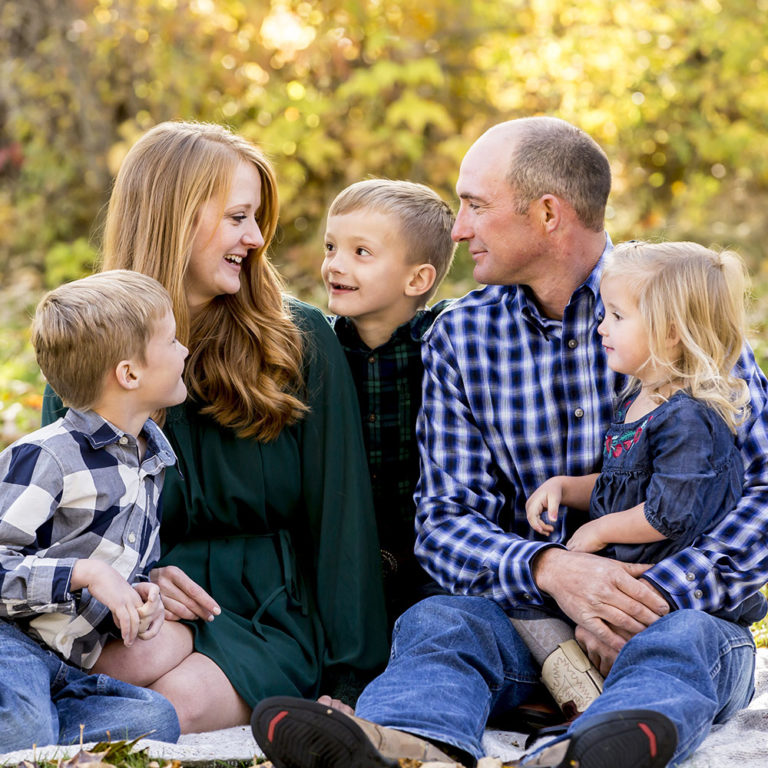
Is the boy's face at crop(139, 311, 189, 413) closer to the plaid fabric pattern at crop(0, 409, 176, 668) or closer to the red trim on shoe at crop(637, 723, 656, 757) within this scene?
the plaid fabric pattern at crop(0, 409, 176, 668)

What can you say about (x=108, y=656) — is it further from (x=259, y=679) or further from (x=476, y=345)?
(x=476, y=345)

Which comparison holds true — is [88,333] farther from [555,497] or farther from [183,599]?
[555,497]

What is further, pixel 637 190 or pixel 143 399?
pixel 637 190

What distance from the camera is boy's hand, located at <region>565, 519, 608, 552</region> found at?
2795 mm

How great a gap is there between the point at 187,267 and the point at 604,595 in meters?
1.48

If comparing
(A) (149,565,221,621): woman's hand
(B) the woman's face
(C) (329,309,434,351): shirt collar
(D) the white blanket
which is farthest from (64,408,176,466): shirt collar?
Answer: (C) (329,309,434,351): shirt collar

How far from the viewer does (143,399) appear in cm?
274

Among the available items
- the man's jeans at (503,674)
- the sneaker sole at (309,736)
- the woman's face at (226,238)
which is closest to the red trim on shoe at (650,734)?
the man's jeans at (503,674)

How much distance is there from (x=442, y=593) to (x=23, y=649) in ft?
3.94

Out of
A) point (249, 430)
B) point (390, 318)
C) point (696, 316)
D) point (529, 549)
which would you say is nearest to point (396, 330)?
point (390, 318)

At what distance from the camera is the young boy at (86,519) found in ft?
8.18

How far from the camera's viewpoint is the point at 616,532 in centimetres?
276

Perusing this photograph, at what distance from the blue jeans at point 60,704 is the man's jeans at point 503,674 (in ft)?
1.69

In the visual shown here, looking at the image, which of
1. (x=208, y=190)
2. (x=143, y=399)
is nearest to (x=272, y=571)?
(x=143, y=399)
